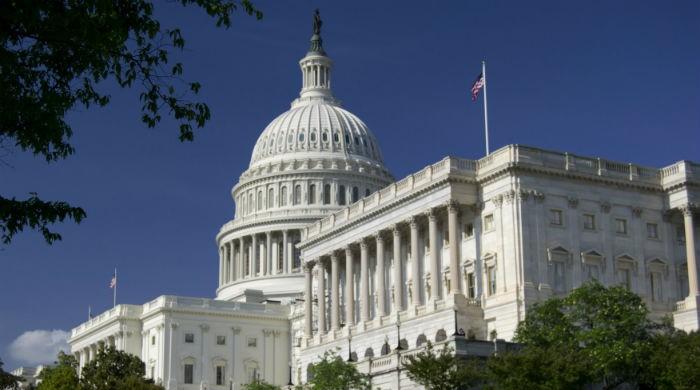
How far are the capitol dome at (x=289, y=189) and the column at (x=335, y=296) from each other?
161 ft

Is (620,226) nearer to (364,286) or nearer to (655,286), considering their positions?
(655,286)

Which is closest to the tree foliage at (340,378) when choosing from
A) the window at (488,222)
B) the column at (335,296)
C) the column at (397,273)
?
the window at (488,222)

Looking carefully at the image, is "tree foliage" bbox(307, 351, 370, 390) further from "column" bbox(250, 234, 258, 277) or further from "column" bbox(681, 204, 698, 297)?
"column" bbox(250, 234, 258, 277)

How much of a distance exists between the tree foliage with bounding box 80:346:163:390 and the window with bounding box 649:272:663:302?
4133 cm

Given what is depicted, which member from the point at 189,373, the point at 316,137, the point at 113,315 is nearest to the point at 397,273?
the point at 189,373

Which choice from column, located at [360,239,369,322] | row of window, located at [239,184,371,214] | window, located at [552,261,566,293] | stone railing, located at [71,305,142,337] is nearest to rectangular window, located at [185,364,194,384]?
stone railing, located at [71,305,142,337]

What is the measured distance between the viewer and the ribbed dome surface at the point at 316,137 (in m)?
181

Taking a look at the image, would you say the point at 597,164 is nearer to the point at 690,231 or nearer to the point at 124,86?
the point at 690,231

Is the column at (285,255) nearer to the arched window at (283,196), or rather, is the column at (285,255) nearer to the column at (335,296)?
the arched window at (283,196)

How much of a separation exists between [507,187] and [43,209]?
7001 cm

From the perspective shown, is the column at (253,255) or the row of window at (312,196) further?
the row of window at (312,196)

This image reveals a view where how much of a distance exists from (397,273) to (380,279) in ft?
11.0

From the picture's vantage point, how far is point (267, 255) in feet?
563

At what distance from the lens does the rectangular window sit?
Result: 144 m
